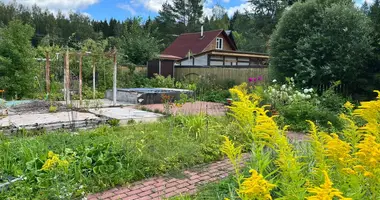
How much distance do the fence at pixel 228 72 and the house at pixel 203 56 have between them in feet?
0.99

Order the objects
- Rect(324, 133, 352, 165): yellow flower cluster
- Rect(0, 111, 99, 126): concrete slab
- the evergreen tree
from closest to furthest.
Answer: Rect(324, 133, 352, 165): yellow flower cluster < Rect(0, 111, 99, 126): concrete slab < the evergreen tree

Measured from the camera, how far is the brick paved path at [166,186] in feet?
9.76

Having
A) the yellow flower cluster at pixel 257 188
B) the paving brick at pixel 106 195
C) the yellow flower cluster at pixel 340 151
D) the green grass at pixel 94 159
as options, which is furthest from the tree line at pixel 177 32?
the yellow flower cluster at pixel 257 188

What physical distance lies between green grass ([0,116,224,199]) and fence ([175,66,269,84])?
7598 millimetres

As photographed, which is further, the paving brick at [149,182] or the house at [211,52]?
the house at [211,52]

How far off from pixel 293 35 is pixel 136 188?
791cm

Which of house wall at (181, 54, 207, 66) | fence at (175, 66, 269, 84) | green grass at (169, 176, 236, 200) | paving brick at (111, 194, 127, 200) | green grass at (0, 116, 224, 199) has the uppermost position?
house wall at (181, 54, 207, 66)

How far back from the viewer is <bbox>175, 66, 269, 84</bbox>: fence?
40.2 feet

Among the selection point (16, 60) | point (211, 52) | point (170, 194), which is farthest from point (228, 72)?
point (170, 194)

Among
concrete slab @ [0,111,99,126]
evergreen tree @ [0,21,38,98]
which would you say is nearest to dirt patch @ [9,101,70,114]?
concrete slab @ [0,111,99,126]

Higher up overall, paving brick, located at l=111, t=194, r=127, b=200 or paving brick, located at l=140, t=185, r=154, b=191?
paving brick, located at l=140, t=185, r=154, b=191

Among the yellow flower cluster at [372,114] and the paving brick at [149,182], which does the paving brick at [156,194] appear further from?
the yellow flower cluster at [372,114]

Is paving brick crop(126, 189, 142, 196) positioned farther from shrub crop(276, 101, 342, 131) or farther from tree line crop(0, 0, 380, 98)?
tree line crop(0, 0, 380, 98)

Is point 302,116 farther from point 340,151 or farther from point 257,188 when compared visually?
point 257,188
